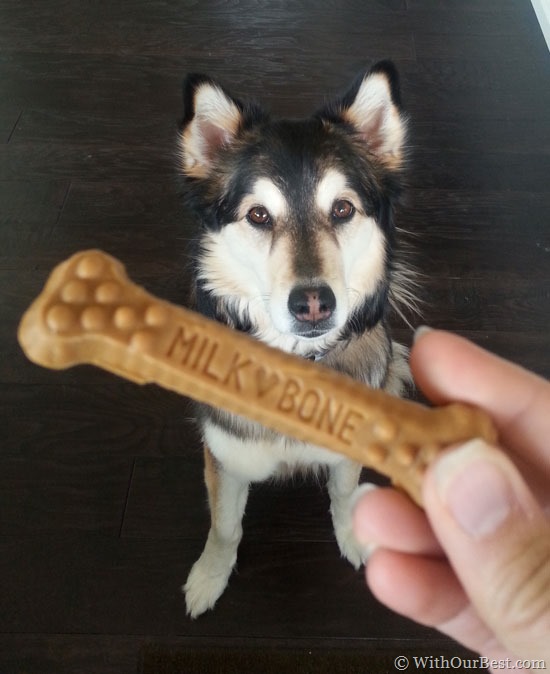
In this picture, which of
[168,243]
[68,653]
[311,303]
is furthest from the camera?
[168,243]

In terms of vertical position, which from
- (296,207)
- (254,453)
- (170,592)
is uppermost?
(296,207)

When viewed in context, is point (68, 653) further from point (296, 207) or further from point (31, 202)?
point (31, 202)

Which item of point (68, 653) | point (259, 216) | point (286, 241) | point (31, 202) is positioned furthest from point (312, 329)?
point (31, 202)

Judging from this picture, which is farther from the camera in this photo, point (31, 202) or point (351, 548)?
point (31, 202)

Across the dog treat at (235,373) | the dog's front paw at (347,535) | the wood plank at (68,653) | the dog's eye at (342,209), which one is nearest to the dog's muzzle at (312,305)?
the dog's eye at (342,209)

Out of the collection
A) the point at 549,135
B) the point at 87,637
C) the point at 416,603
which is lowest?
the point at 87,637

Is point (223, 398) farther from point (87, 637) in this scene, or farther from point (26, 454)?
point (26, 454)

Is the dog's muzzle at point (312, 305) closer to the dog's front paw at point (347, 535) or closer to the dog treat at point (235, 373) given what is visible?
the dog treat at point (235, 373)

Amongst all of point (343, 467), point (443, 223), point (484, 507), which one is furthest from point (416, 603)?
point (443, 223)
